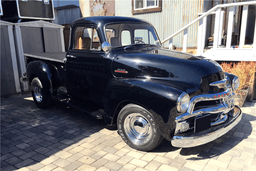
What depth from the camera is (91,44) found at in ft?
13.5

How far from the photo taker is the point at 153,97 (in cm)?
289

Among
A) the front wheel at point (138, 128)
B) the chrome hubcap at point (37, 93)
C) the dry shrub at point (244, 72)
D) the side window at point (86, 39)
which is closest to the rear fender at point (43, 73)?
the chrome hubcap at point (37, 93)

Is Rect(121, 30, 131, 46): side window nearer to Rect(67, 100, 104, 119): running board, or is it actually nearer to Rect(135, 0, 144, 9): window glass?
Rect(67, 100, 104, 119): running board

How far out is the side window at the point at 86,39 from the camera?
3979 millimetres

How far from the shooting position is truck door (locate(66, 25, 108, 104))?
384 cm

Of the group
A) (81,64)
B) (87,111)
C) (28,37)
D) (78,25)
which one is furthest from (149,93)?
(28,37)

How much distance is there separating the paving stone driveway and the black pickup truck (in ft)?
1.07

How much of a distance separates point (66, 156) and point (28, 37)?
5603mm

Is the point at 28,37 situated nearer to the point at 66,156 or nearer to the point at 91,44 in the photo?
the point at 91,44

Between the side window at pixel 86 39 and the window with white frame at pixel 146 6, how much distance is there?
21.5ft

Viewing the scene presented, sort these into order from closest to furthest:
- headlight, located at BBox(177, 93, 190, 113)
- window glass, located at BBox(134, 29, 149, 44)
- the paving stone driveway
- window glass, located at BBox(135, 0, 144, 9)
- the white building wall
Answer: headlight, located at BBox(177, 93, 190, 113) → the paving stone driveway → window glass, located at BBox(134, 29, 149, 44) → the white building wall → window glass, located at BBox(135, 0, 144, 9)

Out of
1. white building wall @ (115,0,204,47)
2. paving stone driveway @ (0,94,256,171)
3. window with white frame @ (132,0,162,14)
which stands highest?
window with white frame @ (132,0,162,14)

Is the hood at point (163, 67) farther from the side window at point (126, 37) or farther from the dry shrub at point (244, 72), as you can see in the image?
the dry shrub at point (244, 72)

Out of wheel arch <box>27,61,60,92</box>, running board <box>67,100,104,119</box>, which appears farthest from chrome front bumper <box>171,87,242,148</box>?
wheel arch <box>27,61,60,92</box>
